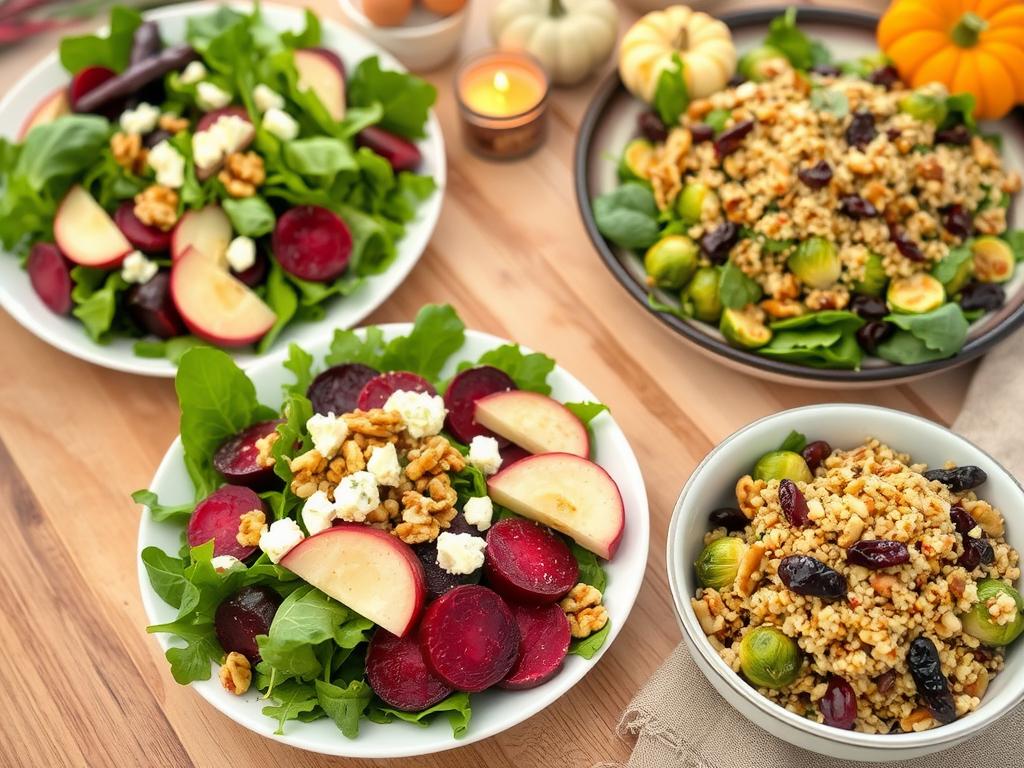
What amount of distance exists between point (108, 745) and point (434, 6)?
185 centimetres

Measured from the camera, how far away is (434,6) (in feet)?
8.39

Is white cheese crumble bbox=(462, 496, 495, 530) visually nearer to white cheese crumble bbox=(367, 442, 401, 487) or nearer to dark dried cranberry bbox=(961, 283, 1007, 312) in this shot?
white cheese crumble bbox=(367, 442, 401, 487)

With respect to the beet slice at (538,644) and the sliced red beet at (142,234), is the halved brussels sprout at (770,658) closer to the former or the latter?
the beet slice at (538,644)

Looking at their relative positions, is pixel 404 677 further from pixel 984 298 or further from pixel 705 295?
pixel 984 298

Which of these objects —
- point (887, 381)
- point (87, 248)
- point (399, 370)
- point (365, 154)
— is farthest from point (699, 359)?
point (87, 248)

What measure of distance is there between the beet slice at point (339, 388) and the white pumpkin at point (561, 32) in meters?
1.00

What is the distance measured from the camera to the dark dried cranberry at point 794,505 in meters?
1.63

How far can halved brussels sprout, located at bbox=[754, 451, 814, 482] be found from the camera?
1.71 meters

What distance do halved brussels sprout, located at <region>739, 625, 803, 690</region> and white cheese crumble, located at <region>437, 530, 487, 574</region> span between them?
45cm

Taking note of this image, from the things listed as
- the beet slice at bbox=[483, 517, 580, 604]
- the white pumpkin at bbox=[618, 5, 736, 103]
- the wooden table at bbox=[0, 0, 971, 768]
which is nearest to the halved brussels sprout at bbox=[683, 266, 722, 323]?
the wooden table at bbox=[0, 0, 971, 768]

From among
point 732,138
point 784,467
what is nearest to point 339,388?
point 784,467

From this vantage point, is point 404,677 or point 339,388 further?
point 339,388

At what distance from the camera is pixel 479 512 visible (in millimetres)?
1728

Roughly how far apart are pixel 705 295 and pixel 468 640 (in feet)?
2.93
